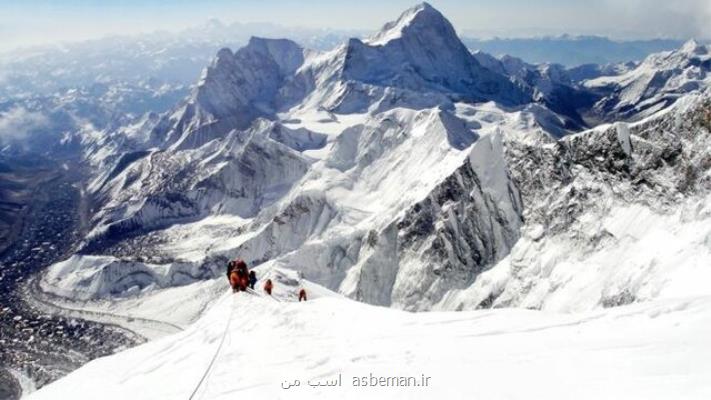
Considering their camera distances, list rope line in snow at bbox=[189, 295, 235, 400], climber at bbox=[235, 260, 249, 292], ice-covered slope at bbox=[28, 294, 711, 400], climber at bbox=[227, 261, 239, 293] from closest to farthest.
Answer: ice-covered slope at bbox=[28, 294, 711, 400]
rope line in snow at bbox=[189, 295, 235, 400]
climber at bbox=[227, 261, 239, 293]
climber at bbox=[235, 260, 249, 292]

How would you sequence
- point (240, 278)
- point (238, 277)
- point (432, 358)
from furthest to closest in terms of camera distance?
point (238, 277), point (240, 278), point (432, 358)

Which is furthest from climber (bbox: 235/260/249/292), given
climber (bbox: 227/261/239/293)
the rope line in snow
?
the rope line in snow

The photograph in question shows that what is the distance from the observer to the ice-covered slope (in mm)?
19906

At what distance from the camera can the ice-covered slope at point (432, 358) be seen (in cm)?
1991

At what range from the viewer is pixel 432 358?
2469 cm

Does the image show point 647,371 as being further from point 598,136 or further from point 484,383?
point 598,136

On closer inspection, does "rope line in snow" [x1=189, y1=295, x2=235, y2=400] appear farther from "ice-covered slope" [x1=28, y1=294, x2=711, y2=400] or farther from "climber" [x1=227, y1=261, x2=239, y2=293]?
"climber" [x1=227, y1=261, x2=239, y2=293]

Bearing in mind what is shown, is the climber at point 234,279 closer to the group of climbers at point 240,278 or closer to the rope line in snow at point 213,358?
the group of climbers at point 240,278

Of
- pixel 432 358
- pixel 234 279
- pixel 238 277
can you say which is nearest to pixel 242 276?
pixel 238 277

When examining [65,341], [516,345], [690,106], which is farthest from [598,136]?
[65,341]

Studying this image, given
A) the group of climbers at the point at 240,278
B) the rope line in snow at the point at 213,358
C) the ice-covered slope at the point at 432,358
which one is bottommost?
the group of climbers at the point at 240,278

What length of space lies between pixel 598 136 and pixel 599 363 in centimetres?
8503

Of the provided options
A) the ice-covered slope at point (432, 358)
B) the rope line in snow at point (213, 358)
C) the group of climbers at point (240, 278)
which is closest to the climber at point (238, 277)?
the group of climbers at point (240, 278)

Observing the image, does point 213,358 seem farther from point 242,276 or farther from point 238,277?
point 242,276
